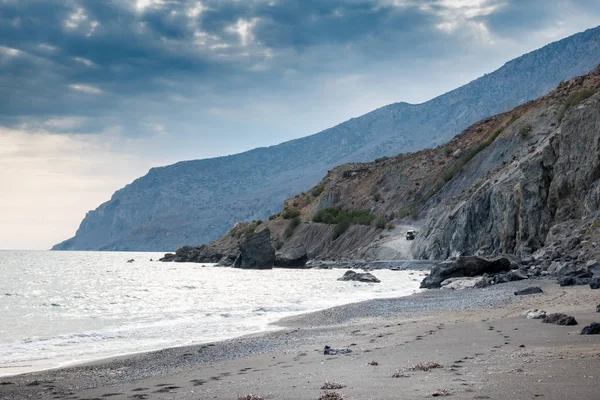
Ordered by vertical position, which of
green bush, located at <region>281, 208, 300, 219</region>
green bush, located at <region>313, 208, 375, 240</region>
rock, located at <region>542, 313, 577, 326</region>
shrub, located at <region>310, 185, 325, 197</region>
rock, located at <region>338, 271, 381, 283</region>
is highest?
shrub, located at <region>310, 185, 325, 197</region>

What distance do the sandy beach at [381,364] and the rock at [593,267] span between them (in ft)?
21.7

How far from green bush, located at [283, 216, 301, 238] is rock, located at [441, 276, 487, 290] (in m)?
69.9

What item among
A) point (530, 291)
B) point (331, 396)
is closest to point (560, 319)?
point (331, 396)

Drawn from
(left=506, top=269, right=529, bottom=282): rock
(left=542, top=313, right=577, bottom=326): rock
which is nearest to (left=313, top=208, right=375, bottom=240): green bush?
(left=506, top=269, right=529, bottom=282): rock

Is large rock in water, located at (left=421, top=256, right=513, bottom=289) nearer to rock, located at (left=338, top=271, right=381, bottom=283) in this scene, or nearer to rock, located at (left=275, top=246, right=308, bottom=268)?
rock, located at (left=338, top=271, right=381, bottom=283)

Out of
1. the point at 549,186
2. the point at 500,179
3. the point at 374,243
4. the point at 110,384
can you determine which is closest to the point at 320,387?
the point at 110,384

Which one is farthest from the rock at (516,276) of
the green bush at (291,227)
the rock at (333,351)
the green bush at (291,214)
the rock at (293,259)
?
the green bush at (291,214)

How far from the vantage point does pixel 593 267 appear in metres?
27.0

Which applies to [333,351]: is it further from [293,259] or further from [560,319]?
[293,259]

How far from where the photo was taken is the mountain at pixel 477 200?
42625mm

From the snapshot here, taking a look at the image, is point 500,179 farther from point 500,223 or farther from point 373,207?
point 373,207

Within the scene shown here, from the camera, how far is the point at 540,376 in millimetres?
8242

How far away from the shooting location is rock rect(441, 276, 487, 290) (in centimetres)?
3131

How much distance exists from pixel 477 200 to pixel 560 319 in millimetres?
45675
